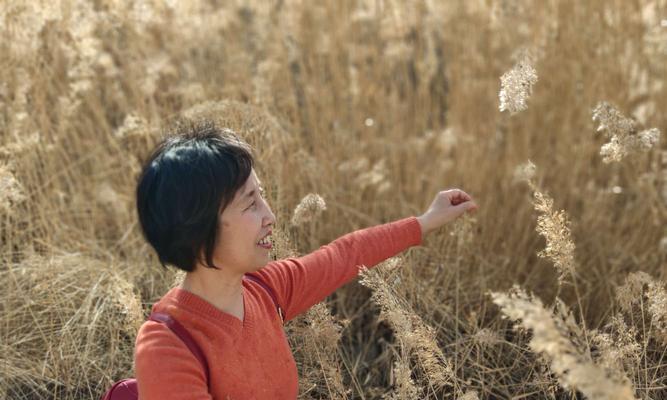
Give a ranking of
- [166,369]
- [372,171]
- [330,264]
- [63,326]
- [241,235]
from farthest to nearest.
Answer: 1. [372,171]
2. [63,326]
3. [330,264]
4. [241,235]
5. [166,369]

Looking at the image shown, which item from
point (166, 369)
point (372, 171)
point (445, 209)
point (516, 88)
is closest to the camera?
point (166, 369)

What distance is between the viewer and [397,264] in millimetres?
2072

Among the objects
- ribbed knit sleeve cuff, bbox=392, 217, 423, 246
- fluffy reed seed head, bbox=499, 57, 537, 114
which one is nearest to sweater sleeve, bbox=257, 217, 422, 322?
ribbed knit sleeve cuff, bbox=392, 217, 423, 246

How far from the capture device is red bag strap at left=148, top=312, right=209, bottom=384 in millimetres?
1604

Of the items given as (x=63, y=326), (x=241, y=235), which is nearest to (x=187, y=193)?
(x=241, y=235)

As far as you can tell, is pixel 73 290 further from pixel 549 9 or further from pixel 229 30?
pixel 549 9

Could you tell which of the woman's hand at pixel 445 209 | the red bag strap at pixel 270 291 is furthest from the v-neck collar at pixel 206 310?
the woman's hand at pixel 445 209

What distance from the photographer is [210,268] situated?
1698 mm

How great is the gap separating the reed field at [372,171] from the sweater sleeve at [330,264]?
0.06 m

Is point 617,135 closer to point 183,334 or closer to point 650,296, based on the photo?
point 650,296

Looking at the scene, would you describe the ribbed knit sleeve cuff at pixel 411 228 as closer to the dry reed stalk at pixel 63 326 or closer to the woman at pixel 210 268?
the woman at pixel 210 268

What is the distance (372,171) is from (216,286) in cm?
110

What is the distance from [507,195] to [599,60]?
0.63m

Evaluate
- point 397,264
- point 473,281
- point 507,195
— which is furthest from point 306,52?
point 397,264
